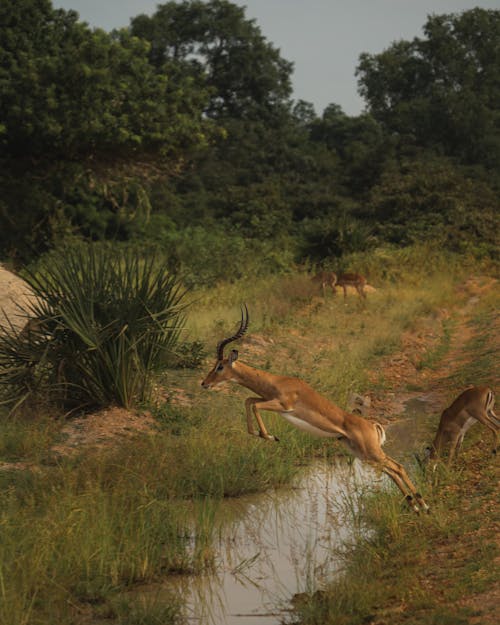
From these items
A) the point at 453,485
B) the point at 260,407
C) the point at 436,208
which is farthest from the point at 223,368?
the point at 436,208

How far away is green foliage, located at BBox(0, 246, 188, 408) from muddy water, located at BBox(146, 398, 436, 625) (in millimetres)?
2205

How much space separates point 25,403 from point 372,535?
4.14 metres

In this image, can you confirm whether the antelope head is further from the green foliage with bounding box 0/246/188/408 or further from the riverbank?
the green foliage with bounding box 0/246/188/408

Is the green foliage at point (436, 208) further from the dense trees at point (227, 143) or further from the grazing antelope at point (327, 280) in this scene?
the grazing antelope at point (327, 280)

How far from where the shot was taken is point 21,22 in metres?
22.9

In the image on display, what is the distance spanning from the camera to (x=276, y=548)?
6.62m

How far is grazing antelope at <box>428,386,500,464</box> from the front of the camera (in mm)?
8086

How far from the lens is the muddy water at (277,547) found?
5.59 metres

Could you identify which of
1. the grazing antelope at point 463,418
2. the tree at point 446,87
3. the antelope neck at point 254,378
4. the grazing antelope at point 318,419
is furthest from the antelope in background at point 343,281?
the tree at point 446,87

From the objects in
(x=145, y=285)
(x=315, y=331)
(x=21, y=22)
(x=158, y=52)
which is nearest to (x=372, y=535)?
(x=145, y=285)

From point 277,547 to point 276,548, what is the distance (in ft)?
0.07

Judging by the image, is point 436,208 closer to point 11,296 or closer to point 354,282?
point 354,282

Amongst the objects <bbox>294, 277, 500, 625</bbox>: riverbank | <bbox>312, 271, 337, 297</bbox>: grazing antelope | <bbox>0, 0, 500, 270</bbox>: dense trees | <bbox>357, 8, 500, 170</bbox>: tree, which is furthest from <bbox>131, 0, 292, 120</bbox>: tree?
<bbox>294, 277, 500, 625</bbox>: riverbank

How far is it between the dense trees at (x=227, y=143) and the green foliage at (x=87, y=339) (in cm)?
1141
